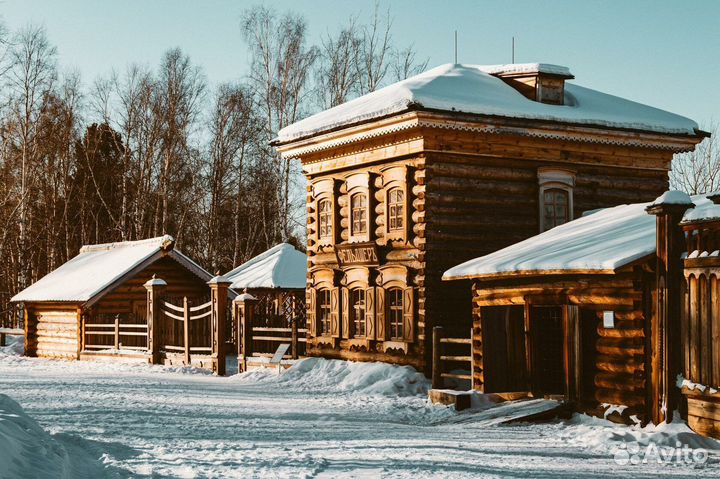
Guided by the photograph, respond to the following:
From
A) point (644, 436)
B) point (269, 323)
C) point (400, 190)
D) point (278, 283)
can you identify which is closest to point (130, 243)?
point (278, 283)

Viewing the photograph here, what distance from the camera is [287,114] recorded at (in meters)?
41.8

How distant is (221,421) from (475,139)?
9.24 m

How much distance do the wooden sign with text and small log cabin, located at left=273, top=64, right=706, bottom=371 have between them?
0.13 ft

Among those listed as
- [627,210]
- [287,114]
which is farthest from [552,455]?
[287,114]

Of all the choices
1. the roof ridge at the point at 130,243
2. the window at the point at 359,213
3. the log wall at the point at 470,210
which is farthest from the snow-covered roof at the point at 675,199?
the roof ridge at the point at 130,243

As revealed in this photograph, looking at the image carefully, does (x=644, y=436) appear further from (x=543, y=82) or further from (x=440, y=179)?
(x=543, y=82)

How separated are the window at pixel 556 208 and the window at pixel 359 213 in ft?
13.8

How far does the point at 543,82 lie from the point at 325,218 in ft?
20.4

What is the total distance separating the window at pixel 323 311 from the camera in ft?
78.0

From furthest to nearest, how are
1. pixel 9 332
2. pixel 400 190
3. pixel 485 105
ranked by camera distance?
pixel 9 332 < pixel 400 190 < pixel 485 105

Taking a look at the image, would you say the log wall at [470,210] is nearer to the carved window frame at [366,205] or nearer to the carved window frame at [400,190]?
the carved window frame at [400,190]

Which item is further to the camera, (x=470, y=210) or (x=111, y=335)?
(x=111, y=335)

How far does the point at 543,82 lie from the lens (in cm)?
2294

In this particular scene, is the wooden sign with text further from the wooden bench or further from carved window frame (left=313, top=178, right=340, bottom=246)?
the wooden bench
